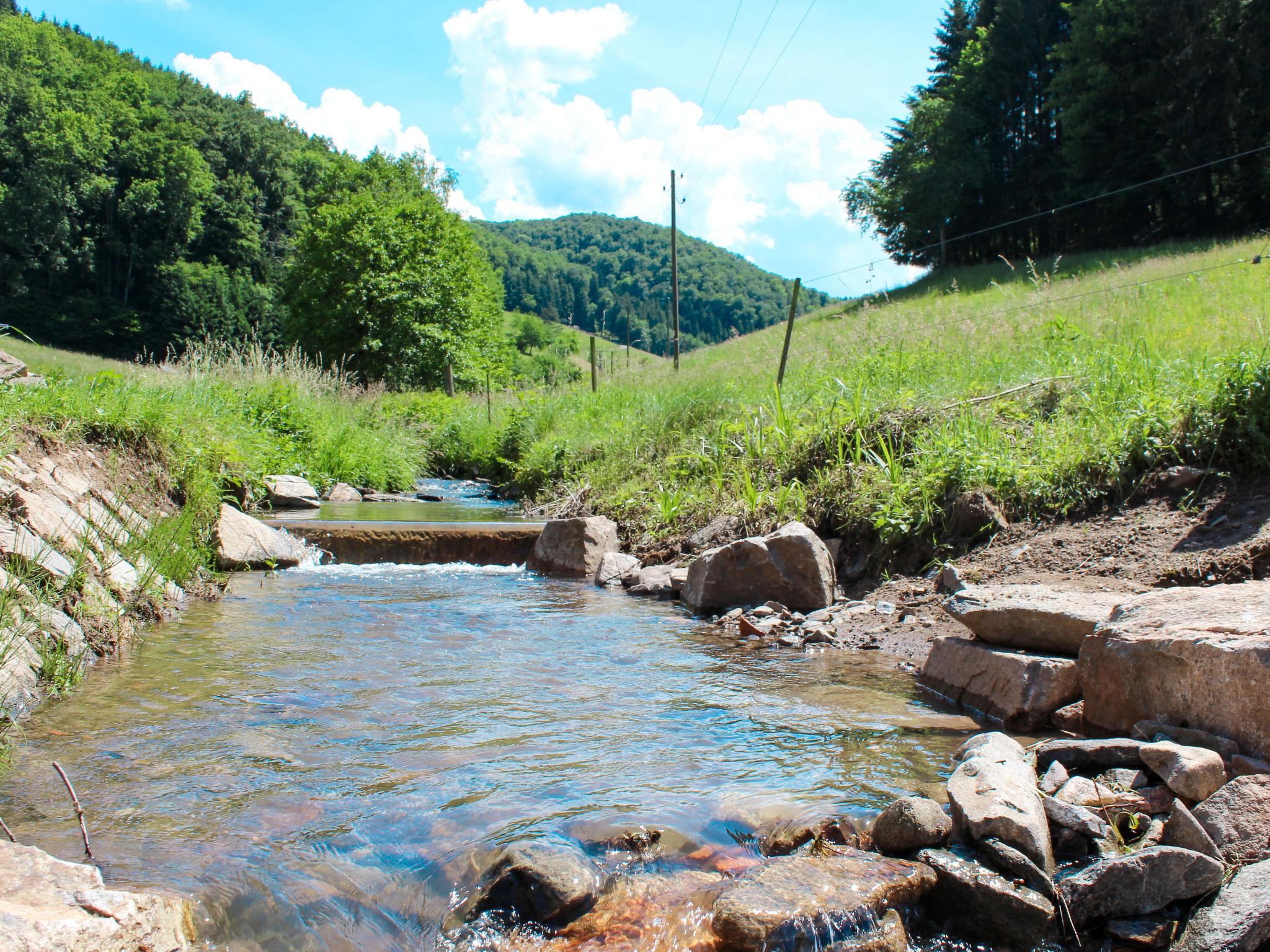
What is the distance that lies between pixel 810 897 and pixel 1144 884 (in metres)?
0.86

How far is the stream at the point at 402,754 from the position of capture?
2.39 metres

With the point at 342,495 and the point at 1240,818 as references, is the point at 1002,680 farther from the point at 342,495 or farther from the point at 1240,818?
the point at 342,495

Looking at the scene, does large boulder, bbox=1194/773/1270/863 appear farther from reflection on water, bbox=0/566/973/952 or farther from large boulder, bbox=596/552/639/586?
large boulder, bbox=596/552/639/586

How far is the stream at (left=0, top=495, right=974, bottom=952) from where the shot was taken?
239 centimetres

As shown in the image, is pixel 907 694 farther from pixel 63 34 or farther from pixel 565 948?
pixel 63 34

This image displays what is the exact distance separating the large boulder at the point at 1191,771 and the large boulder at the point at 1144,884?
429 millimetres

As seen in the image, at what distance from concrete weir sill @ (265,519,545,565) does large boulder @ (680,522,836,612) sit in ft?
9.51

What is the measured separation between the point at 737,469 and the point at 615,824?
5741mm

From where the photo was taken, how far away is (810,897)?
217cm

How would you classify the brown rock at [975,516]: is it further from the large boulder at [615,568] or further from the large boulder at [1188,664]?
the large boulder at [615,568]

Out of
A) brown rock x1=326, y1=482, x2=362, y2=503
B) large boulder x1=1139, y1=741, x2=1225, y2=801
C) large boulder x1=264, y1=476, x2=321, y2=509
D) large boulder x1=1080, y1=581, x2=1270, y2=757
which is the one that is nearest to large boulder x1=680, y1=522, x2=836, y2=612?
large boulder x1=1080, y1=581, x2=1270, y2=757

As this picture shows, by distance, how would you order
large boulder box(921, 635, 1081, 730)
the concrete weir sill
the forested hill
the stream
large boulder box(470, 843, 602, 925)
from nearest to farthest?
1. large boulder box(470, 843, 602, 925)
2. the stream
3. large boulder box(921, 635, 1081, 730)
4. the concrete weir sill
5. the forested hill

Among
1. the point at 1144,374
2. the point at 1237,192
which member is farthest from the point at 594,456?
the point at 1237,192

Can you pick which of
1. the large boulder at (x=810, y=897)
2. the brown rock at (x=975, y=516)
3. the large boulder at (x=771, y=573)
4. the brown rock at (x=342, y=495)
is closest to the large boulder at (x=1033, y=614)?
the brown rock at (x=975, y=516)
